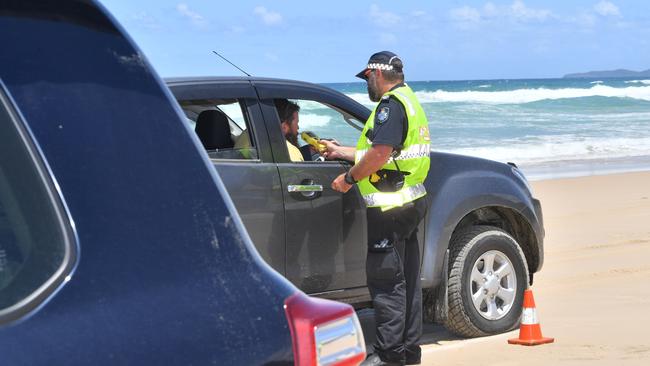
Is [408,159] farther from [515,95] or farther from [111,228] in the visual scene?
[515,95]

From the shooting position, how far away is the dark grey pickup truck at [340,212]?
6.09 meters

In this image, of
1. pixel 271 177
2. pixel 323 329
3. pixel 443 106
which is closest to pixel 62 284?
pixel 323 329

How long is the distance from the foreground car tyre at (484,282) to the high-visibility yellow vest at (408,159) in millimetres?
904

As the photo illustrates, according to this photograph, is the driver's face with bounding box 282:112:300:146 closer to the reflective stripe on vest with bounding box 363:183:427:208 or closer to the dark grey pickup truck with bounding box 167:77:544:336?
the dark grey pickup truck with bounding box 167:77:544:336

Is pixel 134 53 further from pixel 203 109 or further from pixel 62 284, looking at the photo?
pixel 203 109

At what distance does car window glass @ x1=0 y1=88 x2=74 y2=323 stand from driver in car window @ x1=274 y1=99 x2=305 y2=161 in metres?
4.45

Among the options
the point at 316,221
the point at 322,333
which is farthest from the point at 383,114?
the point at 322,333

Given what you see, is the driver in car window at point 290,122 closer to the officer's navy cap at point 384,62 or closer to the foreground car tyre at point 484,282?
the officer's navy cap at point 384,62

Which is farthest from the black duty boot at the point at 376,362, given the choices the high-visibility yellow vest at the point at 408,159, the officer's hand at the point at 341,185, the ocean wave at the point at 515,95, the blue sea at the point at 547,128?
the ocean wave at the point at 515,95

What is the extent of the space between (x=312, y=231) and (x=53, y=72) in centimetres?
424

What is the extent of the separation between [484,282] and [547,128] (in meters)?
31.0

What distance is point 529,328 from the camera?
6996 millimetres

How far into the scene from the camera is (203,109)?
6.25 m

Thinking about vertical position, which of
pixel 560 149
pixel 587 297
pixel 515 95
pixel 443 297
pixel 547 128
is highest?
pixel 443 297
